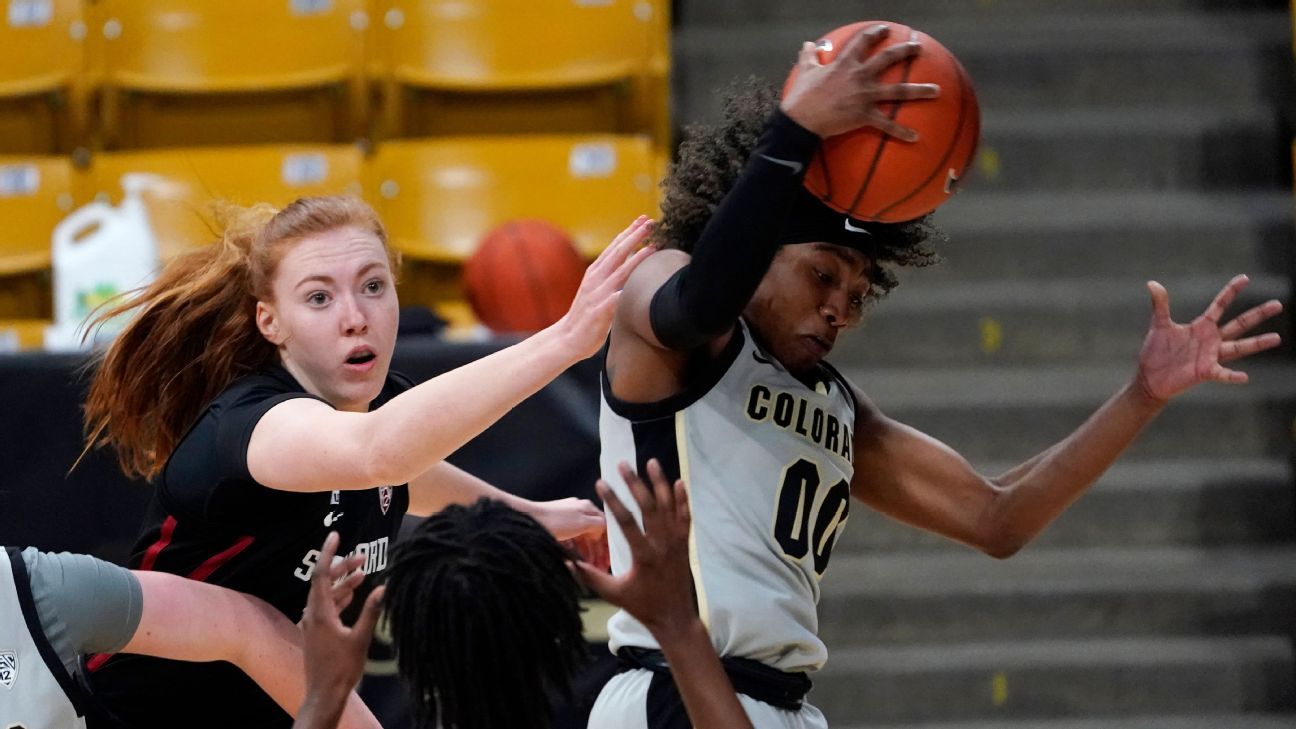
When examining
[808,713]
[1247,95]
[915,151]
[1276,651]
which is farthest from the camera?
[1247,95]

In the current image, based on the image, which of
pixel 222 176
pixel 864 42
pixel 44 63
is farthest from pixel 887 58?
pixel 44 63

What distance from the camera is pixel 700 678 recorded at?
2021 millimetres

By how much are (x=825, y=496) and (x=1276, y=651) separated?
284 centimetres

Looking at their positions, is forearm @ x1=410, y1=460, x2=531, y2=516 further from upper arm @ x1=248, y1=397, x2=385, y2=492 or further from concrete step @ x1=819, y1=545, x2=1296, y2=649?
concrete step @ x1=819, y1=545, x2=1296, y2=649

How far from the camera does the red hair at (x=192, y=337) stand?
9.26 feet

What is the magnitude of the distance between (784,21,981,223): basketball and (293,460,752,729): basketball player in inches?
24.8

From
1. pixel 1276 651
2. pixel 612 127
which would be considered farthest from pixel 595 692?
pixel 612 127

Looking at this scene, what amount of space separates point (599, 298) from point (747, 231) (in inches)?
10.1

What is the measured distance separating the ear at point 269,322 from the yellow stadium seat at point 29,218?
127 inches

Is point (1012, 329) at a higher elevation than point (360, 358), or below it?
below

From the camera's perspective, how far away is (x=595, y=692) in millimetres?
3426

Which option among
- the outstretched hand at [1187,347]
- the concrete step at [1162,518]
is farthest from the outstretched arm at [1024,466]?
the concrete step at [1162,518]

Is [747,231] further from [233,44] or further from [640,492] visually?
[233,44]

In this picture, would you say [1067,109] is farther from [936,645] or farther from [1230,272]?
[936,645]
